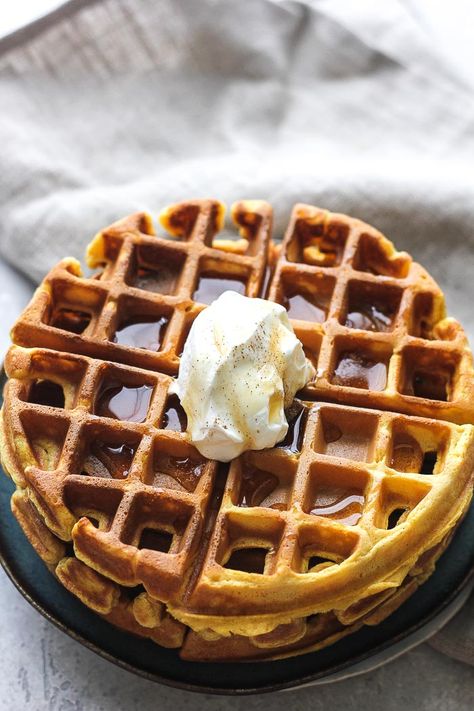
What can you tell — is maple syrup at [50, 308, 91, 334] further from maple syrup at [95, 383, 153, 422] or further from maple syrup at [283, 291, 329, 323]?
maple syrup at [283, 291, 329, 323]

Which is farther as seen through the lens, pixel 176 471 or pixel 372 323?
pixel 372 323

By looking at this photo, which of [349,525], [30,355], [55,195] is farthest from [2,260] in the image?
[349,525]

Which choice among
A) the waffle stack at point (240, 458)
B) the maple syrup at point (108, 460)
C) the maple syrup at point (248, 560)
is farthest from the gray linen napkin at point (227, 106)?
the maple syrup at point (248, 560)

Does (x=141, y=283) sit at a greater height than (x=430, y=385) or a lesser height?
greater

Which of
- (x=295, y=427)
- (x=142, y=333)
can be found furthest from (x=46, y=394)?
(x=295, y=427)

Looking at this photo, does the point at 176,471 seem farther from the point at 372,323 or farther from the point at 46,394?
the point at 372,323

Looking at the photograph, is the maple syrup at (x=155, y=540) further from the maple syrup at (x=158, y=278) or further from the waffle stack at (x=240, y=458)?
the maple syrup at (x=158, y=278)

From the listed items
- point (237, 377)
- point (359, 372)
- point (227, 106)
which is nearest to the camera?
point (237, 377)
